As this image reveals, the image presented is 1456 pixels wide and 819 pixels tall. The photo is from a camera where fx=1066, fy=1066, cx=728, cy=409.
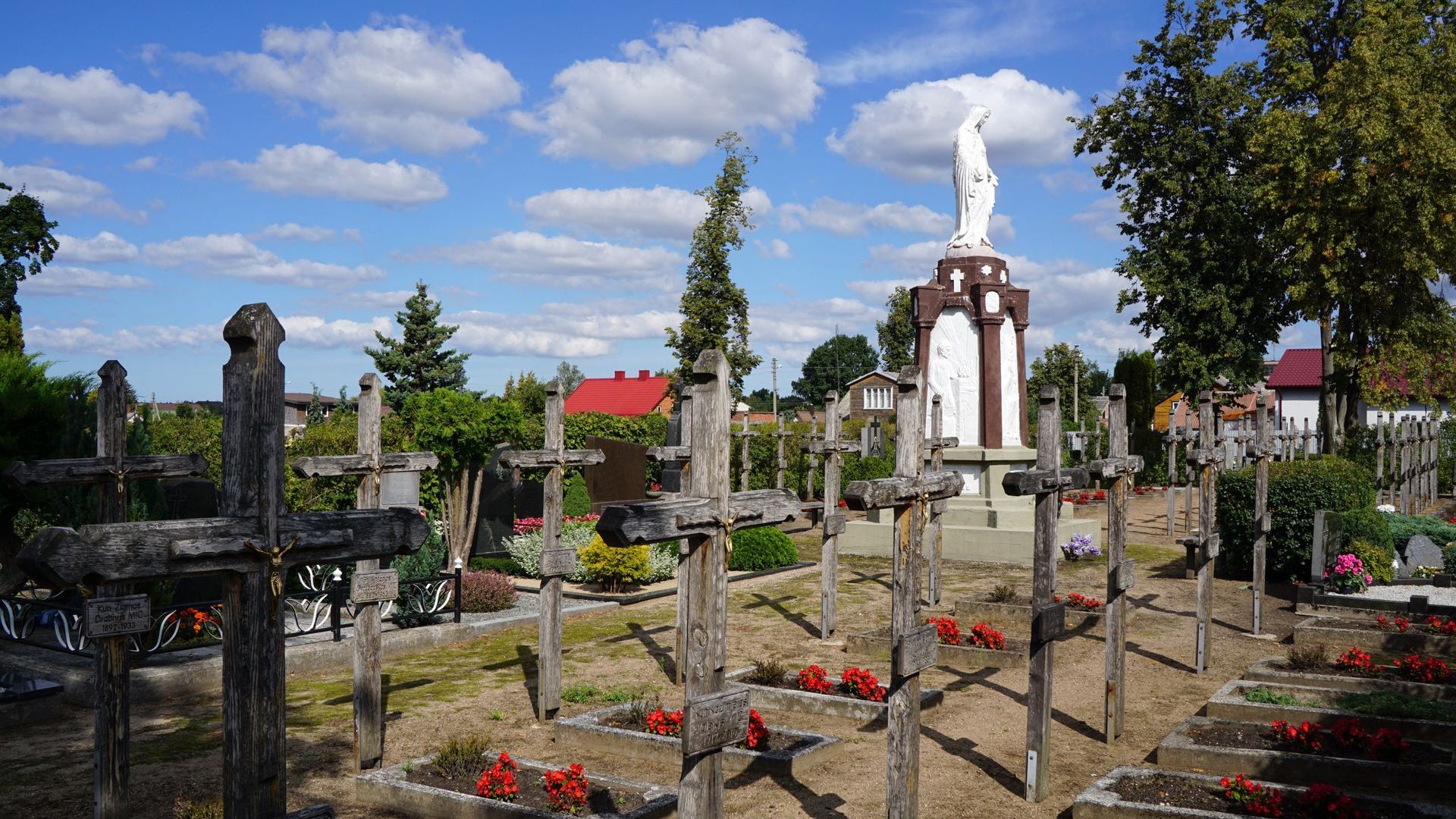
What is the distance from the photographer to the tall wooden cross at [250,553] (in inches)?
156

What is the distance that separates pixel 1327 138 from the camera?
25.9 meters

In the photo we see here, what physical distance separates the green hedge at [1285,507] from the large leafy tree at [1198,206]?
15.7m

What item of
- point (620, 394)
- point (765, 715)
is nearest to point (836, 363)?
point (620, 394)

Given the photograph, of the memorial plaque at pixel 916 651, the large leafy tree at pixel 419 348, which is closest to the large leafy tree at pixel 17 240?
the large leafy tree at pixel 419 348

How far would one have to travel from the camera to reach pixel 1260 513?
1372cm

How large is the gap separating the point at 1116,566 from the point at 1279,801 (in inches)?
109

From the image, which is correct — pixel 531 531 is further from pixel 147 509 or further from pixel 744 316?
pixel 744 316

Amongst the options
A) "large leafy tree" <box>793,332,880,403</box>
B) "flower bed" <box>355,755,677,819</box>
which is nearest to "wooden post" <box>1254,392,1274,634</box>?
"flower bed" <box>355,755,677,819</box>

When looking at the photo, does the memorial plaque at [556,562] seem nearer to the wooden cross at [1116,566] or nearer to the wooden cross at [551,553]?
the wooden cross at [551,553]

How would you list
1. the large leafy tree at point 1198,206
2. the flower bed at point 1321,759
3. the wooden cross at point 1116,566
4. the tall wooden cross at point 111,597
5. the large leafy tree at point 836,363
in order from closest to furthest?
the tall wooden cross at point 111,597, the flower bed at point 1321,759, the wooden cross at point 1116,566, the large leafy tree at point 1198,206, the large leafy tree at point 836,363

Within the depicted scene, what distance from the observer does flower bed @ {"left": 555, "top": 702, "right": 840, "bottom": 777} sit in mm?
8344

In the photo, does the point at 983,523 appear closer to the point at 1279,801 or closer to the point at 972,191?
the point at 972,191

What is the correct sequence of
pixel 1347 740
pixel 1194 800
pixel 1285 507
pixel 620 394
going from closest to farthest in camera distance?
pixel 1194 800, pixel 1347 740, pixel 1285 507, pixel 620 394

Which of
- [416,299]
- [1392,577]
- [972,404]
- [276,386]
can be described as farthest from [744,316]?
[276,386]
